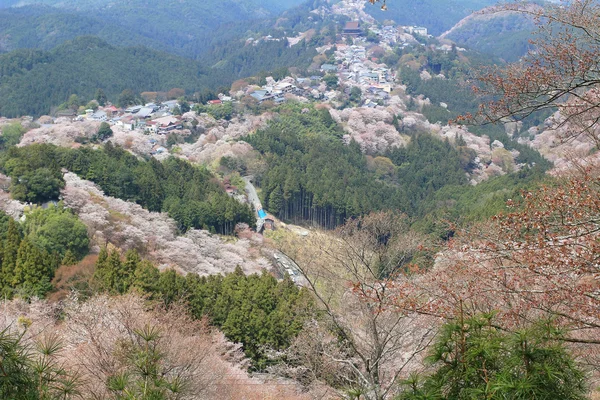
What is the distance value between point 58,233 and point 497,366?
56.5ft

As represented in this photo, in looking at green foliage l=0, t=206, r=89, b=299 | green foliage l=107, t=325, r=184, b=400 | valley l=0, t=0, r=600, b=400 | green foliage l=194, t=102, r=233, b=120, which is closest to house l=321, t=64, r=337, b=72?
valley l=0, t=0, r=600, b=400

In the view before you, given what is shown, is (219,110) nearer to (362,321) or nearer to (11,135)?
(11,135)

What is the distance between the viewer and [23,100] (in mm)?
52188

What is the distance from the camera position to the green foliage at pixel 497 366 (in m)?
2.73

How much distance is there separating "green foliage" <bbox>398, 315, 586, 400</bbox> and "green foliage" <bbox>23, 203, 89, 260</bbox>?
51.9 ft

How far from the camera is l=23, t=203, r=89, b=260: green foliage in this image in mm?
16953

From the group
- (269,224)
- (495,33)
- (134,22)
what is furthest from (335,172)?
(495,33)

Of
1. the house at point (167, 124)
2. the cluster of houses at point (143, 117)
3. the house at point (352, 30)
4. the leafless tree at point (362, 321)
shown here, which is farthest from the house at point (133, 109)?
the house at point (352, 30)

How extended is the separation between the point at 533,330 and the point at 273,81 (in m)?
55.7

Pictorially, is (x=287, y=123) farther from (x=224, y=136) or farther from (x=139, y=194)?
(x=139, y=194)

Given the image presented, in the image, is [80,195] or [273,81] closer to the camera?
[80,195]

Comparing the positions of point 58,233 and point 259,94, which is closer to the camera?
point 58,233

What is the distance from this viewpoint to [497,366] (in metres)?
2.94

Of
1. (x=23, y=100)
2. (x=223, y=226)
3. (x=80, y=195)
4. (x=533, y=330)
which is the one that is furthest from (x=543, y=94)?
(x=23, y=100)
